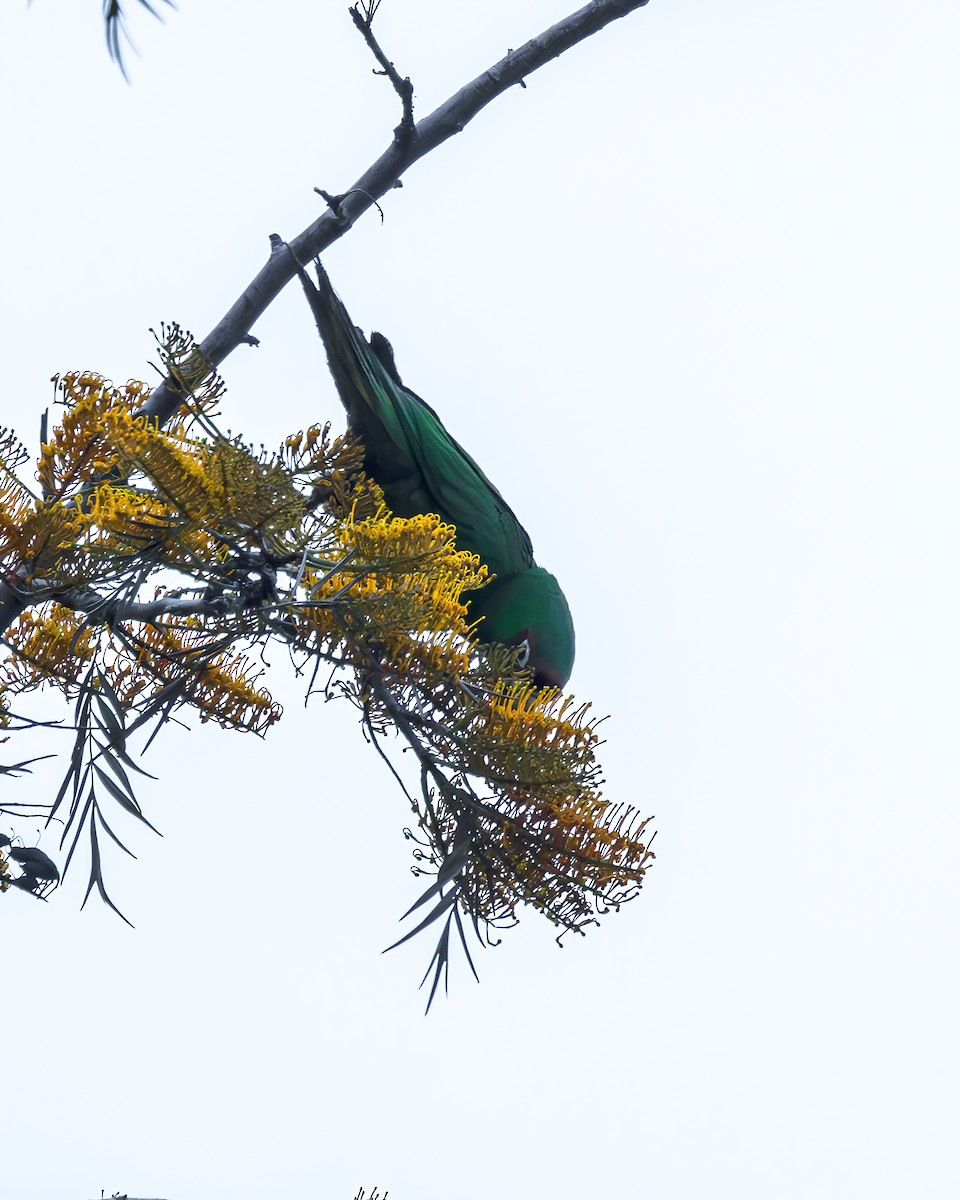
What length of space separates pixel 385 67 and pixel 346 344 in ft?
4.00

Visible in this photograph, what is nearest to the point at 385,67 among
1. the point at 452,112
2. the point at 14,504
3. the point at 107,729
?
the point at 452,112

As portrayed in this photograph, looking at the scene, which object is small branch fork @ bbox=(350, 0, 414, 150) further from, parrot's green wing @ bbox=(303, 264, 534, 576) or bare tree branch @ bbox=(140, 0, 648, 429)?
parrot's green wing @ bbox=(303, 264, 534, 576)

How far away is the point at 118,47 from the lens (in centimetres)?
249

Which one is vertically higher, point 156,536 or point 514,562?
point 514,562

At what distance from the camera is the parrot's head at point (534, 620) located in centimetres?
476

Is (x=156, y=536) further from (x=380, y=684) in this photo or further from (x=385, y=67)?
(x=385, y=67)

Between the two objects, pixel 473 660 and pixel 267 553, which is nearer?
pixel 267 553

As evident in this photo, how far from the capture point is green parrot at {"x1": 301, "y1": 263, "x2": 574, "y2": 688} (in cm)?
476

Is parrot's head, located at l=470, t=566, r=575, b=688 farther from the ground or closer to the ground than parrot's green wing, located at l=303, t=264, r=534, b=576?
closer to the ground

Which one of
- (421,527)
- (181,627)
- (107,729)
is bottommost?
(107,729)

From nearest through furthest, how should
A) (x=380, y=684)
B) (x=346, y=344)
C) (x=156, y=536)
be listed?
(x=156, y=536) < (x=380, y=684) < (x=346, y=344)

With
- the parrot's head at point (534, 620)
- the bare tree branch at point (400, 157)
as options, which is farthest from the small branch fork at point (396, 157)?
the parrot's head at point (534, 620)

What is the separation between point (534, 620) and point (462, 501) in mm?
574

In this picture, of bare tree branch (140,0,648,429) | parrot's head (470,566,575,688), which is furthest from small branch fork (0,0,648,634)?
parrot's head (470,566,575,688)
